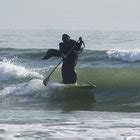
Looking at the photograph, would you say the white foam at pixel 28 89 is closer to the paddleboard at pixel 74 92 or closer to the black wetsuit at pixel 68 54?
the paddleboard at pixel 74 92

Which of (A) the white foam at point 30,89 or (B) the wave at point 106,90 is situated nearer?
(B) the wave at point 106,90

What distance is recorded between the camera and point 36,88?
17.1m

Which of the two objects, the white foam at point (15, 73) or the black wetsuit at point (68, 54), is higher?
the black wetsuit at point (68, 54)

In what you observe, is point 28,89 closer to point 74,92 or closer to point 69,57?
point 74,92

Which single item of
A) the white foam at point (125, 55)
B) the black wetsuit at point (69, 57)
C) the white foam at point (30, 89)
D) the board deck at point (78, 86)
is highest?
the black wetsuit at point (69, 57)

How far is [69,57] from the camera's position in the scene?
604 inches

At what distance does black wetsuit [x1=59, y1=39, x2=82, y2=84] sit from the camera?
15.1 meters

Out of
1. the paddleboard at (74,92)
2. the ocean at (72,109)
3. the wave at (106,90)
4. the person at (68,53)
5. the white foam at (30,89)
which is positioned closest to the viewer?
the ocean at (72,109)

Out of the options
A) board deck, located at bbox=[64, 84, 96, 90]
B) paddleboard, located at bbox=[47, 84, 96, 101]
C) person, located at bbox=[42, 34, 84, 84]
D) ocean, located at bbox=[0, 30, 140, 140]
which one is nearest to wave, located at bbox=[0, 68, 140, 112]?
ocean, located at bbox=[0, 30, 140, 140]

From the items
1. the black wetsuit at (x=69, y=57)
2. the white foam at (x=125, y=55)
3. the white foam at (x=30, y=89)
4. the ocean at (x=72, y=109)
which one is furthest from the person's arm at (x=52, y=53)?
the white foam at (x=125, y=55)

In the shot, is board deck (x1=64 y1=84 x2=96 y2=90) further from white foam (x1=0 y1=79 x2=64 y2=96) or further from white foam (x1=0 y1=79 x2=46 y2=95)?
white foam (x1=0 y1=79 x2=46 y2=95)

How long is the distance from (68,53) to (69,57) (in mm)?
276

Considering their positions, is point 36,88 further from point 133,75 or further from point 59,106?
point 133,75

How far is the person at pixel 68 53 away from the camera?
49.4 ft
